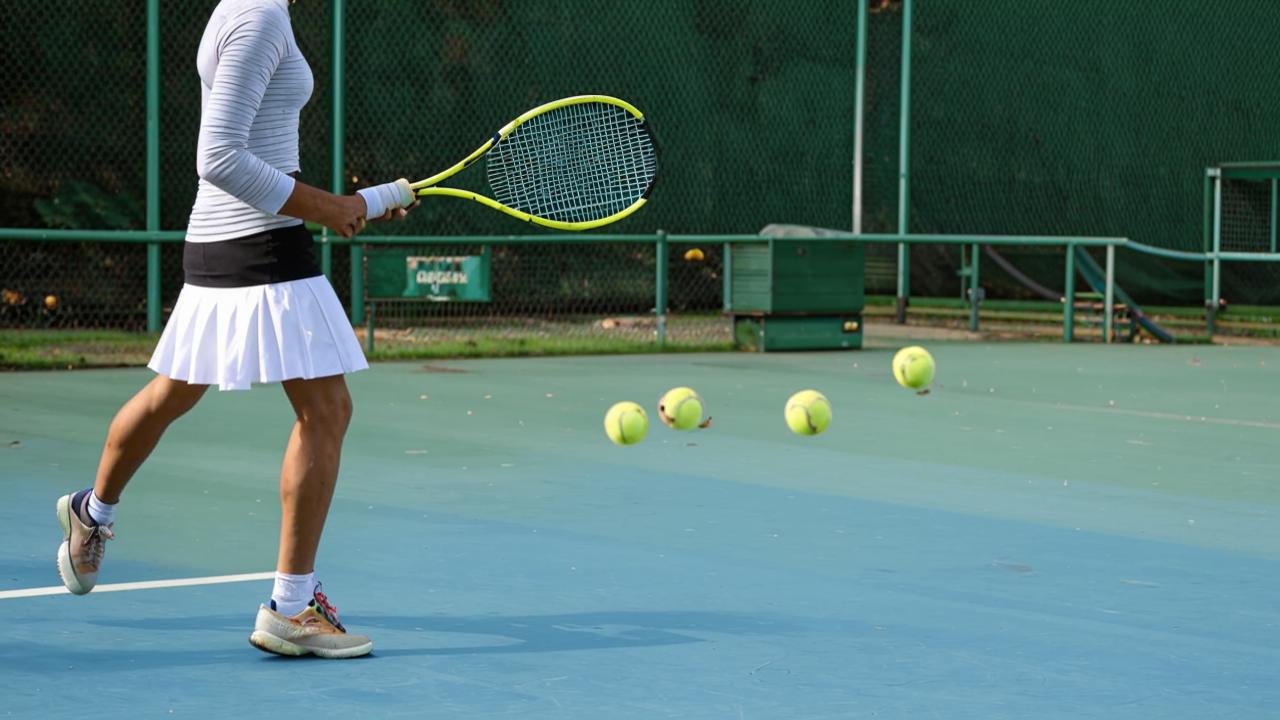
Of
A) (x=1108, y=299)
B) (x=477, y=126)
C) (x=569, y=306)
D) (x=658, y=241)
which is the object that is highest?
(x=477, y=126)

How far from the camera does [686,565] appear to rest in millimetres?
5258

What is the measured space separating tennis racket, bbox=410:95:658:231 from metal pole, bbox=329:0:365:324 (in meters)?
8.03

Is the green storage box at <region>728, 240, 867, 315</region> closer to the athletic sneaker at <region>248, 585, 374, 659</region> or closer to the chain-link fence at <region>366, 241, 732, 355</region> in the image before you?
the chain-link fence at <region>366, 241, 732, 355</region>

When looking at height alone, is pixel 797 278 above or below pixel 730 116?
below

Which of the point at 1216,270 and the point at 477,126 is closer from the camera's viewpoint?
the point at 477,126

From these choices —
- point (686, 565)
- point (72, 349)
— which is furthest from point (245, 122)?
point (72, 349)

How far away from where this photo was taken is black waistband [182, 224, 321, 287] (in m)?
4.18

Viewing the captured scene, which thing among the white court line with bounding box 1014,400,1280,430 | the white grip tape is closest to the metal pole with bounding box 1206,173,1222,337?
the white court line with bounding box 1014,400,1280,430

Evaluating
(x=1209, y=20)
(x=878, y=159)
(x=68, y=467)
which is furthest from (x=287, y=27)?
(x=1209, y=20)

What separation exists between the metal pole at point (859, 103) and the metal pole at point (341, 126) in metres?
4.71

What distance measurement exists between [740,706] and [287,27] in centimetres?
180

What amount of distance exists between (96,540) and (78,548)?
0.05 metres

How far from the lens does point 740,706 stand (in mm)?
3729

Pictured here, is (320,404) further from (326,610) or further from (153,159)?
(153,159)
